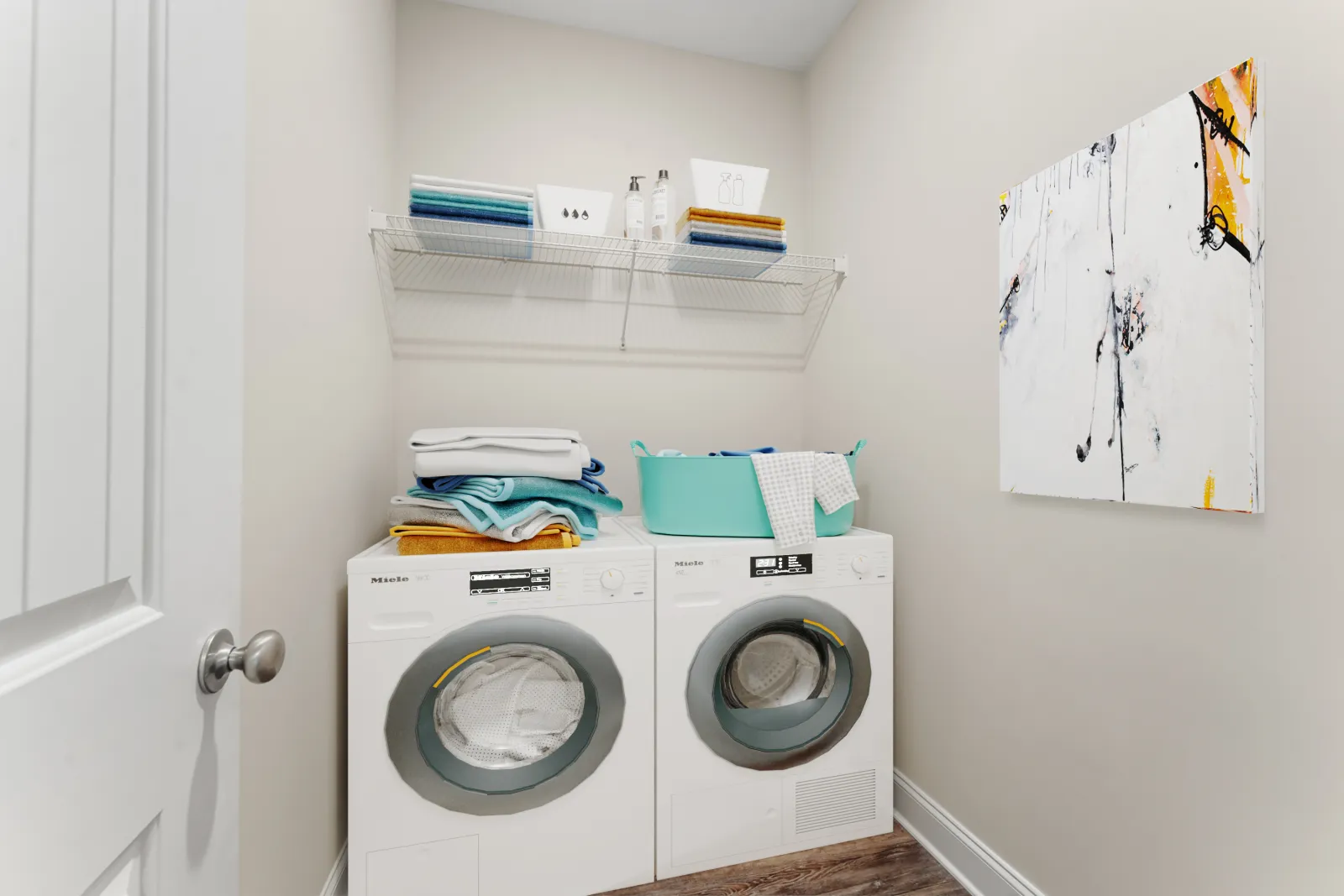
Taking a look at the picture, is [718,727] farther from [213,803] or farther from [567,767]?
[213,803]

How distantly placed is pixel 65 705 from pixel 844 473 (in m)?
1.56

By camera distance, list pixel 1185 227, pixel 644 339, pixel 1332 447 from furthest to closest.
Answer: pixel 644 339, pixel 1185 227, pixel 1332 447

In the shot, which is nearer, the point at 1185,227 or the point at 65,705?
the point at 65,705

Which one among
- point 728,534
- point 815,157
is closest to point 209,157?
point 728,534

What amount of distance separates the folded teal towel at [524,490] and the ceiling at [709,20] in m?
1.64

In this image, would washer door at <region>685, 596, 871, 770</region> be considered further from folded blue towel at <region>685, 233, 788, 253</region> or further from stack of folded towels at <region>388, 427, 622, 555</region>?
folded blue towel at <region>685, 233, 788, 253</region>

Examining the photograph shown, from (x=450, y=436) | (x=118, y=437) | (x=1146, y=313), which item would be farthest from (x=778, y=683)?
(x=118, y=437)

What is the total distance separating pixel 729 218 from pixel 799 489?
0.91 meters

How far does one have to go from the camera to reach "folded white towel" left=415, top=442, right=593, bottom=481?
152 centimetres

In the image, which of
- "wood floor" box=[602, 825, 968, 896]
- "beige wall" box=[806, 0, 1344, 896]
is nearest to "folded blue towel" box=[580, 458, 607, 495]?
"beige wall" box=[806, 0, 1344, 896]

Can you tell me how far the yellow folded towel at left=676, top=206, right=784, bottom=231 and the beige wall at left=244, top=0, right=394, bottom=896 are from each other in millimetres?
935

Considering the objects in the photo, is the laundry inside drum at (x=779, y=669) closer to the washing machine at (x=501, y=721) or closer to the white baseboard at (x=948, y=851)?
the washing machine at (x=501, y=721)

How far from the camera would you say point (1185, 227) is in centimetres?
106

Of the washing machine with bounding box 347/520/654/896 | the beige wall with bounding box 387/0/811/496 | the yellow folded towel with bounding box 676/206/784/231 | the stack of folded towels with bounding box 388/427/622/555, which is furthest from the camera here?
the beige wall with bounding box 387/0/811/496
